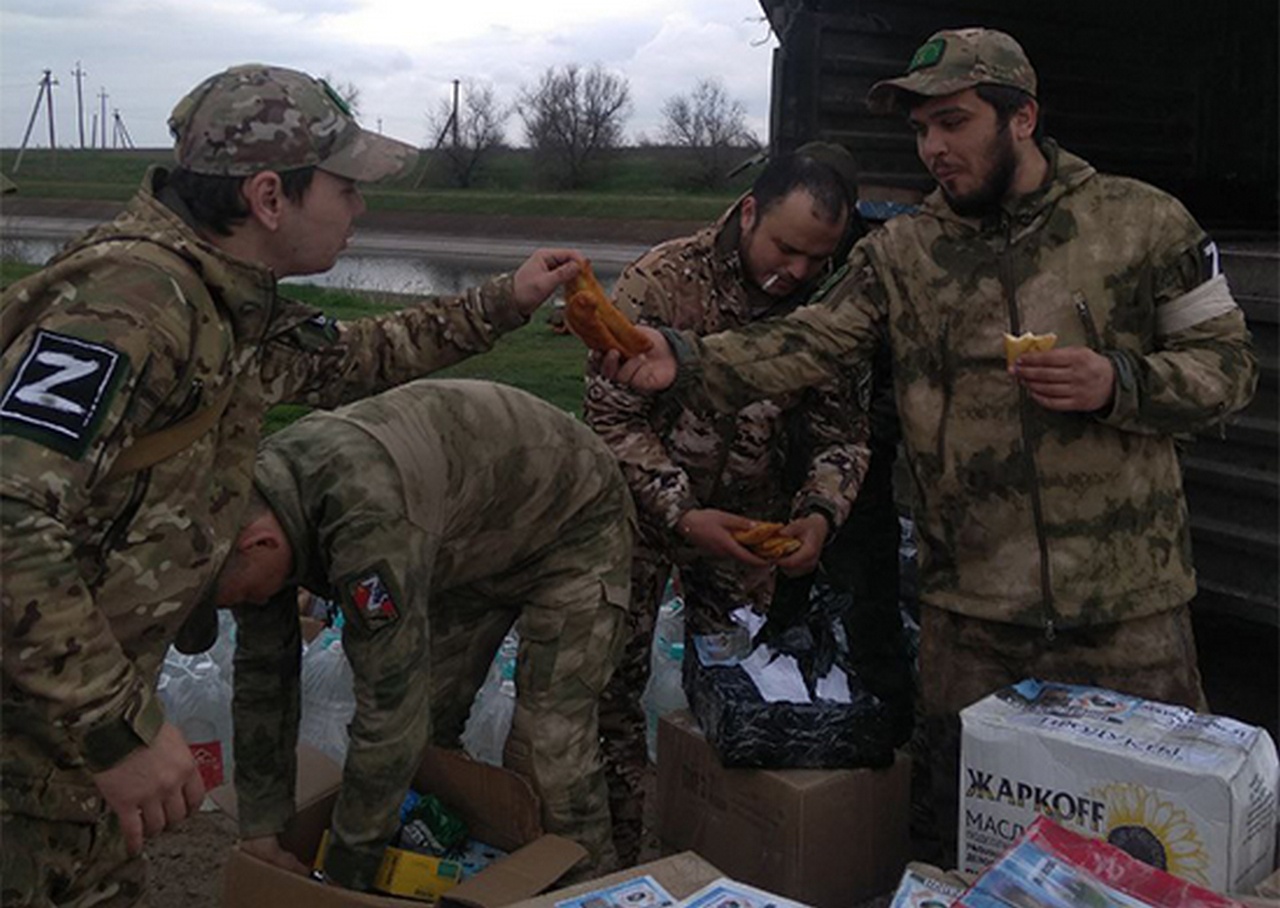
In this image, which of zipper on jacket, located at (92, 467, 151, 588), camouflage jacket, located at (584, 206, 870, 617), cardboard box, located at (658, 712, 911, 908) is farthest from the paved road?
zipper on jacket, located at (92, 467, 151, 588)

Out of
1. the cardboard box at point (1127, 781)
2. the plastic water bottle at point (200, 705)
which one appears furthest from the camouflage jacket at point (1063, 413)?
the plastic water bottle at point (200, 705)

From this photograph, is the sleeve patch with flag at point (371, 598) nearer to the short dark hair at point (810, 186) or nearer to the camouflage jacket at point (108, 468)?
the camouflage jacket at point (108, 468)

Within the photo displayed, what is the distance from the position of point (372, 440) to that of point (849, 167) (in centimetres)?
145

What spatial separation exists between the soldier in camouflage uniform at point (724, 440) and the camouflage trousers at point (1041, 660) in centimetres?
45

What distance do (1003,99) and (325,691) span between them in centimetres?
263

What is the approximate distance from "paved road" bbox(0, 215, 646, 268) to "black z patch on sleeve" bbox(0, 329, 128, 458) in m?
19.8

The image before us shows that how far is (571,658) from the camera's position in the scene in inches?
122

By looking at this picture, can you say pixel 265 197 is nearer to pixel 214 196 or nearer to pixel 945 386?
pixel 214 196

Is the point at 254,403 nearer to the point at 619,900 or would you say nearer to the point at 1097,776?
the point at 619,900

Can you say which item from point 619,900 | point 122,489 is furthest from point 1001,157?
Result: point 122,489

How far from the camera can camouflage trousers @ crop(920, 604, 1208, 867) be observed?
2768 millimetres

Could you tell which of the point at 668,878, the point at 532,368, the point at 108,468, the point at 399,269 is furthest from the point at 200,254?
the point at 399,269

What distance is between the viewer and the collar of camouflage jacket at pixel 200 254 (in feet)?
6.57

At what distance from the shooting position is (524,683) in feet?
10.3
